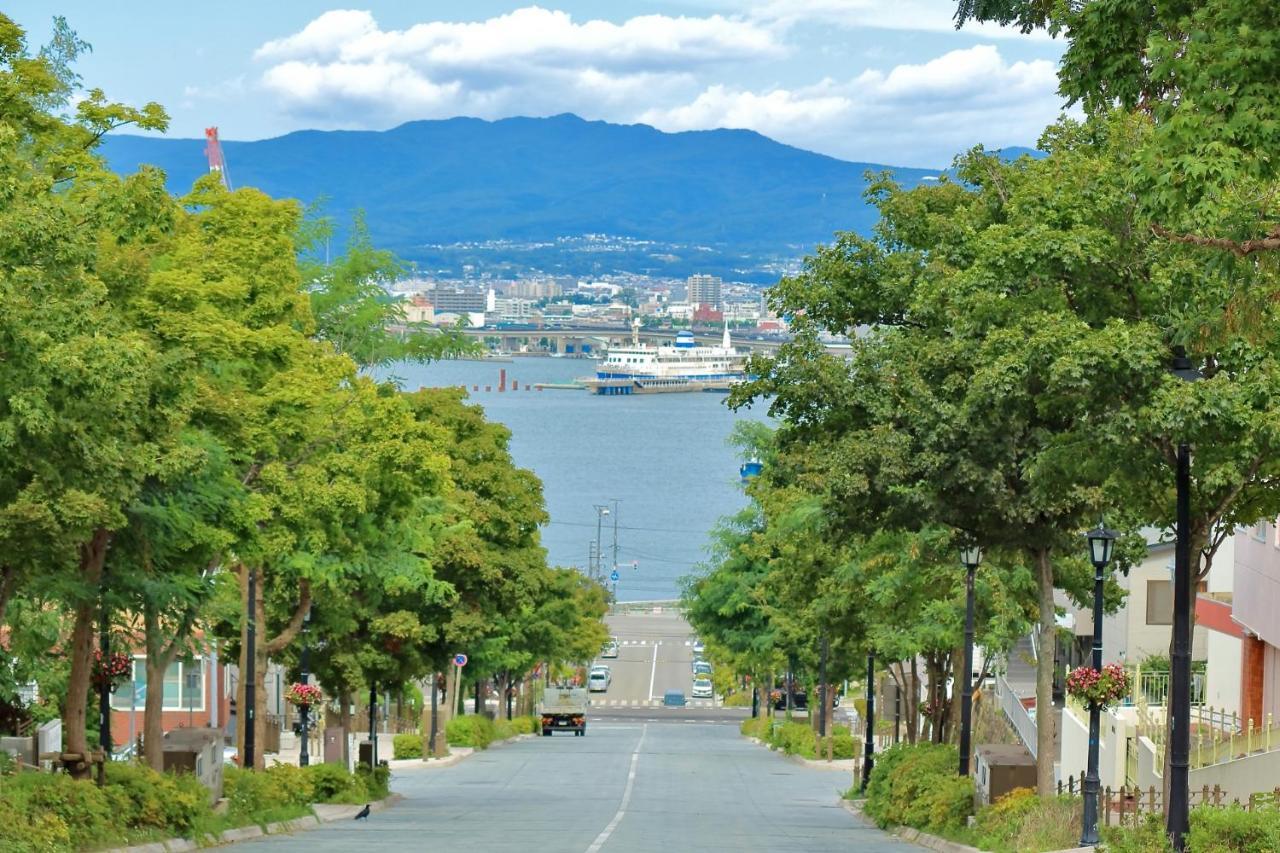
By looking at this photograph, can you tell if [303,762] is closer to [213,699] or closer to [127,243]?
[127,243]

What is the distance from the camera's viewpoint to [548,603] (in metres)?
74.0

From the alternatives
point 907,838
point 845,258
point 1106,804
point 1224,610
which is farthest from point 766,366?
point 1224,610

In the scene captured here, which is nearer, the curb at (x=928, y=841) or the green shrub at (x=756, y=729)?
the curb at (x=928, y=841)

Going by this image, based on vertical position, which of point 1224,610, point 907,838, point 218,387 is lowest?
point 907,838

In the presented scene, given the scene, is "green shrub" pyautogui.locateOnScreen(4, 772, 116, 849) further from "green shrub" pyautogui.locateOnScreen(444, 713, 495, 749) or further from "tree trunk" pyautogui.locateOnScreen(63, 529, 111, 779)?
"green shrub" pyautogui.locateOnScreen(444, 713, 495, 749)

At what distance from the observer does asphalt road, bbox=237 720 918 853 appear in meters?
25.8

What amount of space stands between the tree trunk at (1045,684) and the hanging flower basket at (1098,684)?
2.96 meters

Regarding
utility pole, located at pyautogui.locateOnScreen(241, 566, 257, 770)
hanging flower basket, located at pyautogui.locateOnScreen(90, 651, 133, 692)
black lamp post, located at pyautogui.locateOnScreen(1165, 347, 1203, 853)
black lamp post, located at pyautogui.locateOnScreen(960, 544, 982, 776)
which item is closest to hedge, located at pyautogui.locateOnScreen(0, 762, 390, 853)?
utility pole, located at pyautogui.locateOnScreen(241, 566, 257, 770)

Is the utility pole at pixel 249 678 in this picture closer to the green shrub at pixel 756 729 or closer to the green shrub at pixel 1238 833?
the green shrub at pixel 1238 833

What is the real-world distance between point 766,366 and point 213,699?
3840 centimetres

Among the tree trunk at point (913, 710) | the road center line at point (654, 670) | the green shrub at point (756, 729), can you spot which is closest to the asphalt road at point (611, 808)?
the tree trunk at point (913, 710)

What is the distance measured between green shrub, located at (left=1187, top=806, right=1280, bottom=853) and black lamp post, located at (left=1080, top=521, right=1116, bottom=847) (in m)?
4.88

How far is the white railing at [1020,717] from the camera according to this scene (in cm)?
3750

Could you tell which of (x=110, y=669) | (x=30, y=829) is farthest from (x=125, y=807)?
(x=110, y=669)
